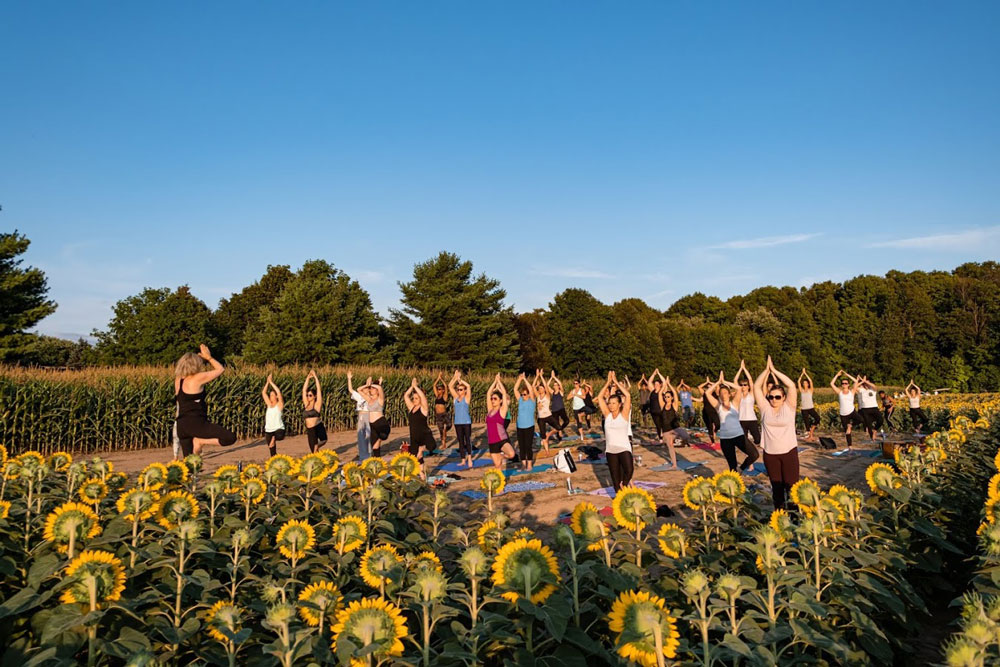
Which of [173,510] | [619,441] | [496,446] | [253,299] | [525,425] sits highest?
[253,299]

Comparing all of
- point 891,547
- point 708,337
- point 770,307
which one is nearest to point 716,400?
point 891,547

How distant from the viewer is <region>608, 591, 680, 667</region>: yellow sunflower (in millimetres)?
2014

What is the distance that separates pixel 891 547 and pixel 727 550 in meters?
1.35

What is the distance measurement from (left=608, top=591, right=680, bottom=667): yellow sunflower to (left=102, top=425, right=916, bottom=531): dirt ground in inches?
186

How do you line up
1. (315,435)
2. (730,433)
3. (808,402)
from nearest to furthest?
1. (730,433)
2. (315,435)
3. (808,402)

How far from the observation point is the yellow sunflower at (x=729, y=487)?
3838 mm

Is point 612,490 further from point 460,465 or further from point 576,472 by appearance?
point 460,465

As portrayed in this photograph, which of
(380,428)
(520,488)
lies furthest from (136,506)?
(380,428)

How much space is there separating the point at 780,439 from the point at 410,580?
642 cm

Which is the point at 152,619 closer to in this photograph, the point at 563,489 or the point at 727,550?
the point at 727,550

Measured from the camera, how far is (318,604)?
2301mm

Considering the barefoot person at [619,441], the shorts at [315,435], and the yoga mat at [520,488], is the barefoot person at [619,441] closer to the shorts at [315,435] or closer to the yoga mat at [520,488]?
the yoga mat at [520,488]

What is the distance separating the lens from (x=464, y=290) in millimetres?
51906

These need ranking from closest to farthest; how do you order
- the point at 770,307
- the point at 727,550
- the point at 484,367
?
the point at 727,550, the point at 484,367, the point at 770,307
